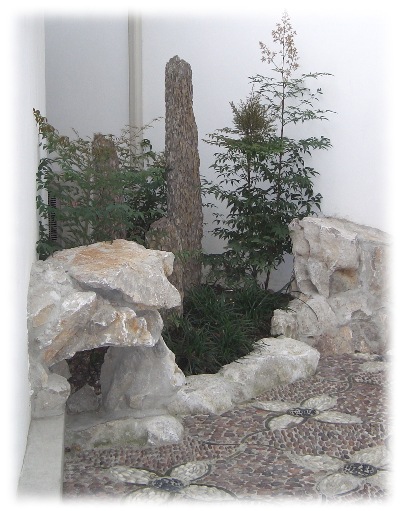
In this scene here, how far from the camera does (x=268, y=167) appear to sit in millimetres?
7898

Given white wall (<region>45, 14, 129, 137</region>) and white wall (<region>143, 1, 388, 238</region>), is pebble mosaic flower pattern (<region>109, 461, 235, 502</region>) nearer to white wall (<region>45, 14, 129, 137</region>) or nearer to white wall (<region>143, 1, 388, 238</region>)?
white wall (<region>143, 1, 388, 238</region>)

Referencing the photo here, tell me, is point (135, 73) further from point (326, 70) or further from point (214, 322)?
point (214, 322)

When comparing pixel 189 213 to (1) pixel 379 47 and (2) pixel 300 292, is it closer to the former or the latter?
(2) pixel 300 292

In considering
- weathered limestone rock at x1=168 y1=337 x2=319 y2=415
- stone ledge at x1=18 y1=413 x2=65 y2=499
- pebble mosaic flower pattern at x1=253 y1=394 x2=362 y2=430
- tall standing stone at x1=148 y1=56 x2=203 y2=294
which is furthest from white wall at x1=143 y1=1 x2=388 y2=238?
stone ledge at x1=18 y1=413 x2=65 y2=499

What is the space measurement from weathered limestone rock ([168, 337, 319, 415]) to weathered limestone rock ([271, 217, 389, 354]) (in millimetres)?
542

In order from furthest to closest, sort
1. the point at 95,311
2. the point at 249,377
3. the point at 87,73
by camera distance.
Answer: the point at 87,73
the point at 249,377
the point at 95,311

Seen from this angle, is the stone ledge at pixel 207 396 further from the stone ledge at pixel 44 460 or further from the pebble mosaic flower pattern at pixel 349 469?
the pebble mosaic flower pattern at pixel 349 469

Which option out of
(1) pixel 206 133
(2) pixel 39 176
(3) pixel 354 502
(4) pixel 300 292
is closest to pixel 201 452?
(3) pixel 354 502

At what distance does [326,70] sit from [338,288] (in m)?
2.21

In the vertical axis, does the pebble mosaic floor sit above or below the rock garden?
below

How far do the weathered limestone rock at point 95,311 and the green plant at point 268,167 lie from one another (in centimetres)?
240

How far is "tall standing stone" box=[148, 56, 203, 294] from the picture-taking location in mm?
7102

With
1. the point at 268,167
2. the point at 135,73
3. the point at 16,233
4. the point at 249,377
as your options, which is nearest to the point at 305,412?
the point at 249,377

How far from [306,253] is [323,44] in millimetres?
2155
